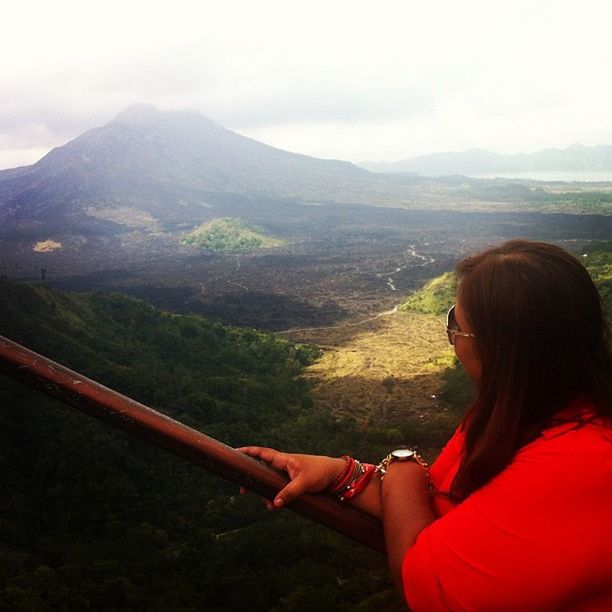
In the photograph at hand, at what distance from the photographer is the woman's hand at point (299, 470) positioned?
109 cm

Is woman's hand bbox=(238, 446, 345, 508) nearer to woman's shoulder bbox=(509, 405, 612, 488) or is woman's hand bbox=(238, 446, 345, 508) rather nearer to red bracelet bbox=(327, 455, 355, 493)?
red bracelet bbox=(327, 455, 355, 493)

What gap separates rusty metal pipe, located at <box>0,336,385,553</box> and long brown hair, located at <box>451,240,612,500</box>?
0.87 ft

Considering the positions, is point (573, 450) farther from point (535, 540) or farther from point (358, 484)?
point (358, 484)

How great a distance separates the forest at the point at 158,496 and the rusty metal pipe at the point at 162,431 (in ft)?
22.1

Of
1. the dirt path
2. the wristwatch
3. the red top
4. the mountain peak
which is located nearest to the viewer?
the red top

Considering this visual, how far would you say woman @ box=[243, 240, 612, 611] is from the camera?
87 cm

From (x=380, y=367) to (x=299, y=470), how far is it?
69.0ft

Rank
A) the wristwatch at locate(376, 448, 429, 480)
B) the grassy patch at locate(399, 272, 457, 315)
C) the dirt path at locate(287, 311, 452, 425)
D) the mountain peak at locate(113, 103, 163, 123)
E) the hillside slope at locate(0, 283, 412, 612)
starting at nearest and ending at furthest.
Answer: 1. the wristwatch at locate(376, 448, 429, 480)
2. the hillside slope at locate(0, 283, 412, 612)
3. the dirt path at locate(287, 311, 452, 425)
4. the grassy patch at locate(399, 272, 457, 315)
5. the mountain peak at locate(113, 103, 163, 123)

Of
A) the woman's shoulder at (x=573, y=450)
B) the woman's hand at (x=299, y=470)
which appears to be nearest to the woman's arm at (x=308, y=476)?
the woman's hand at (x=299, y=470)

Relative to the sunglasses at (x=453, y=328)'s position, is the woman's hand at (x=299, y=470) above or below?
below

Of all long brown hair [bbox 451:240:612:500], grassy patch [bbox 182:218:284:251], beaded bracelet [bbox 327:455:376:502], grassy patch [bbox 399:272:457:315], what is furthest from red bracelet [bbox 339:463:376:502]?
grassy patch [bbox 182:218:284:251]

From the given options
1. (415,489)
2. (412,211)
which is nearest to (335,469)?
(415,489)

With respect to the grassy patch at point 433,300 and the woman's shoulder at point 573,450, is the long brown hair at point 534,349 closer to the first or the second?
the woman's shoulder at point 573,450

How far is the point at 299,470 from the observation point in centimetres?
113
